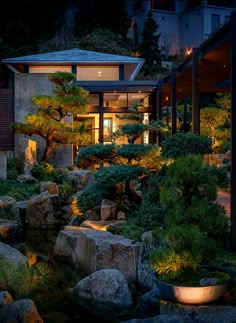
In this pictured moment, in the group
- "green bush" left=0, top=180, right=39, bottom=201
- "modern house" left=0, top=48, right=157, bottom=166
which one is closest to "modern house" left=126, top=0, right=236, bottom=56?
→ "modern house" left=0, top=48, right=157, bottom=166

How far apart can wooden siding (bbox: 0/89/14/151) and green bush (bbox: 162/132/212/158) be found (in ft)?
33.1

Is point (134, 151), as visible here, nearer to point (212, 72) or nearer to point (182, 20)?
point (212, 72)

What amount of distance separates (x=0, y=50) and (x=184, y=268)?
77.2 ft

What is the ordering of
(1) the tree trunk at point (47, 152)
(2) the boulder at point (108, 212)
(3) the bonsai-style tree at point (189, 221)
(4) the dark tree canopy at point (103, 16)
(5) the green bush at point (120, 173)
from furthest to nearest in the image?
1. (4) the dark tree canopy at point (103, 16)
2. (1) the tree trunk at point (47, 152)
3. (2) the boulder at point (108, 212)
4. (5) the green bush at point (120, 173)
5. (3) the bonsai-style tree at point (189, 221)

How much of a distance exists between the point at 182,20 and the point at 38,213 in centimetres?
3023

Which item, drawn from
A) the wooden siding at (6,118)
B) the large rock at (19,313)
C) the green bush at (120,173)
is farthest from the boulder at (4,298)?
the wooden siding at (6,118)

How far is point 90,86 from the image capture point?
61.6 feet

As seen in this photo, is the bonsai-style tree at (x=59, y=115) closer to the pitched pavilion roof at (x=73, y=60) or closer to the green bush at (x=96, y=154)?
the pitched pavilion roof at (x=73, y=60)

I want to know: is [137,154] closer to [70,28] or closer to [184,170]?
[184,170]

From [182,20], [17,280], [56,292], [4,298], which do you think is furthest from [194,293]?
[182,20]

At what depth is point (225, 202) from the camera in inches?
369

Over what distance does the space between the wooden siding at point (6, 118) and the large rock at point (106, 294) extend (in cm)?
1194

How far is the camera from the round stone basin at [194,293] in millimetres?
4809

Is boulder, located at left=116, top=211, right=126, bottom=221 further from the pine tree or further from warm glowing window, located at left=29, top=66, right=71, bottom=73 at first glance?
the pine tree
